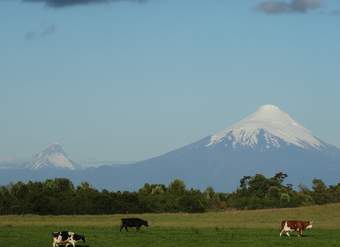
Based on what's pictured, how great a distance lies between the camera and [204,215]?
263 feet

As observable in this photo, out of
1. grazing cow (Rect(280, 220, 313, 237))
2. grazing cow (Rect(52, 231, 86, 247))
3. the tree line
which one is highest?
the tree line

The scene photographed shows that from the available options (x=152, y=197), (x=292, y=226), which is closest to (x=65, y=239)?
(x=292, y=226)

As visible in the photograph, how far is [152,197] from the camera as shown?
115 meters

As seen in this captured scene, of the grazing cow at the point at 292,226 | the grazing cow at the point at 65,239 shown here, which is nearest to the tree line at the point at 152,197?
the grazing cow at the point at 292,226

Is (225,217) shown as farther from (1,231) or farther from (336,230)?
(1,231)

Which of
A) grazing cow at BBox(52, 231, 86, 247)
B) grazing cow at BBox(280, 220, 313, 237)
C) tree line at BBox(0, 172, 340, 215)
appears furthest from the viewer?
tree line at BBox(0, 172, 340, 215)

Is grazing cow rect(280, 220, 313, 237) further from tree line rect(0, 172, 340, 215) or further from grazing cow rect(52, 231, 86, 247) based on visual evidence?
tree line rect(0, 172, 340, 215)

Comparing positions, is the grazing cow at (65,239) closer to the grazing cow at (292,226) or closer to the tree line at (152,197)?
the grazing cow at (292,226)

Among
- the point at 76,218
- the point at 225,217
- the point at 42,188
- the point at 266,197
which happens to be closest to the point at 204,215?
the point at 225,217

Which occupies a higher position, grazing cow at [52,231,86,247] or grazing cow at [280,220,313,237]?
grazing cow at [280,220,313,237]

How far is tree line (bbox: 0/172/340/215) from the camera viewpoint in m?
103

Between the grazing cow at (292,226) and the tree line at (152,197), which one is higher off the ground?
the tree line at (152,197)

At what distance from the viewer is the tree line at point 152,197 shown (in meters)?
103

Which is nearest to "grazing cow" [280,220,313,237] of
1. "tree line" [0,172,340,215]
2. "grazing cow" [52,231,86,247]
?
"grazing cow" [52,231,86,247]
